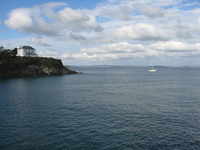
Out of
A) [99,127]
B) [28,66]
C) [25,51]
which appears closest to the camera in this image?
[99,127]

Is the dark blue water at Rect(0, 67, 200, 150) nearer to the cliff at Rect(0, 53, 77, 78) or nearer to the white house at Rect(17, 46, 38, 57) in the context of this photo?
the cliff at Rect(0, 53, 77, 78)

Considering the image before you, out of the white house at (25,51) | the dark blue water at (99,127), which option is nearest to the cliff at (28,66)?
the white house at (25,51)

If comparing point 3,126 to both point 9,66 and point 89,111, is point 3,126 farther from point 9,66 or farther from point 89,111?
point 9,66

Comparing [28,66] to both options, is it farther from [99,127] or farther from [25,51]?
[99,127]

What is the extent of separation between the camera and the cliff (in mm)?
129575

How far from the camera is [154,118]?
117 feet

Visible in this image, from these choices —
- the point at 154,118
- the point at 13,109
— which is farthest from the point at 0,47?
the point at 154,118

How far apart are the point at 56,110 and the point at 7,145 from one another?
56.9 feet

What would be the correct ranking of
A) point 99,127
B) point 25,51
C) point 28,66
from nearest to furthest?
1. point 99,127
2. point 28,66
3. point 25,51

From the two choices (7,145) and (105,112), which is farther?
(105,112)

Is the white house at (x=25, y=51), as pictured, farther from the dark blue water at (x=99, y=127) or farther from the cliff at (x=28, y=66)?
the dark blue water at (x=99, y=127)

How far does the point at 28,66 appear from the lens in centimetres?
14388

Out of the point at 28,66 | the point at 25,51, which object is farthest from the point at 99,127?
the point at 25,51

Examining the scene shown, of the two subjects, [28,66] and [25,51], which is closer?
[28,66]
